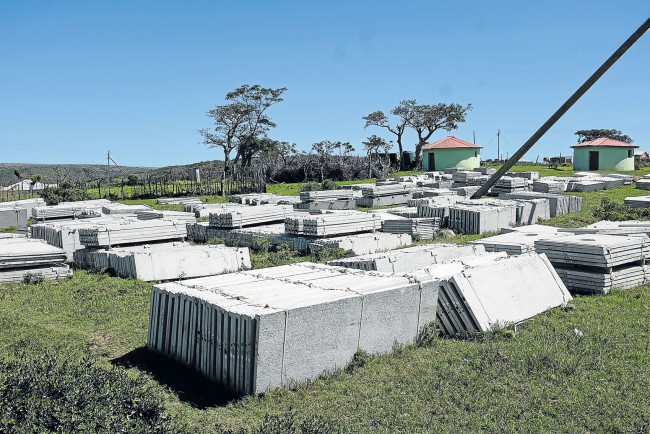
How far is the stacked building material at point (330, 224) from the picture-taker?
15.9 m

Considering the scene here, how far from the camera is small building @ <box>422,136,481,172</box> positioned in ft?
171

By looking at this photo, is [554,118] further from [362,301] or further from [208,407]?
[208,407]

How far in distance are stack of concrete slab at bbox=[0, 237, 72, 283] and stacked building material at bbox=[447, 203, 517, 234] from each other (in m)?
11.4

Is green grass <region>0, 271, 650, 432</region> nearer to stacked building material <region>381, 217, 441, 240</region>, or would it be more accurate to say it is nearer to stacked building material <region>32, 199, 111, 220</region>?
stacked building material <region>381, 217, 441, 240</region>

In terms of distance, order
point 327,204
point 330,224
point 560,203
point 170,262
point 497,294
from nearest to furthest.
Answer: point 497,294 → point 170,262 → point 330,224 → point 560,203 → point 327,204

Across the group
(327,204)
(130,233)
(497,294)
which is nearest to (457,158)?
(327,204)

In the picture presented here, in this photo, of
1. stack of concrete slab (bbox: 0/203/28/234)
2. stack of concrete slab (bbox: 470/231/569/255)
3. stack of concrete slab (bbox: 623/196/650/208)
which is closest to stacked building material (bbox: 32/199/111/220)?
stack of concrete slab (bbox: 0/203/28/234)

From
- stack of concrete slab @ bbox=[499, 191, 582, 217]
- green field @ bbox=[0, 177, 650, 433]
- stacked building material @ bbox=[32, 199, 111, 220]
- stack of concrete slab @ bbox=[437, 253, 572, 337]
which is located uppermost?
stack of concrete slab @ bbox=[499, 191, 582, 217]

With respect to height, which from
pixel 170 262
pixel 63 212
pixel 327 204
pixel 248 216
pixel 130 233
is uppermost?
pixel 327 204

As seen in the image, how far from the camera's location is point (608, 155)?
4647 cm

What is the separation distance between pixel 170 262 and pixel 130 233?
2444mm

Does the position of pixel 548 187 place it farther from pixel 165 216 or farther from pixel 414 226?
pixel 165 216

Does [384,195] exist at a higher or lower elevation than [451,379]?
higher

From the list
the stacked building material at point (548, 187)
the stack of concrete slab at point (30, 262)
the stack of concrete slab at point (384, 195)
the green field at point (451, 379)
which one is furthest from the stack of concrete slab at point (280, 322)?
the stacked building material at point (548, 187)
